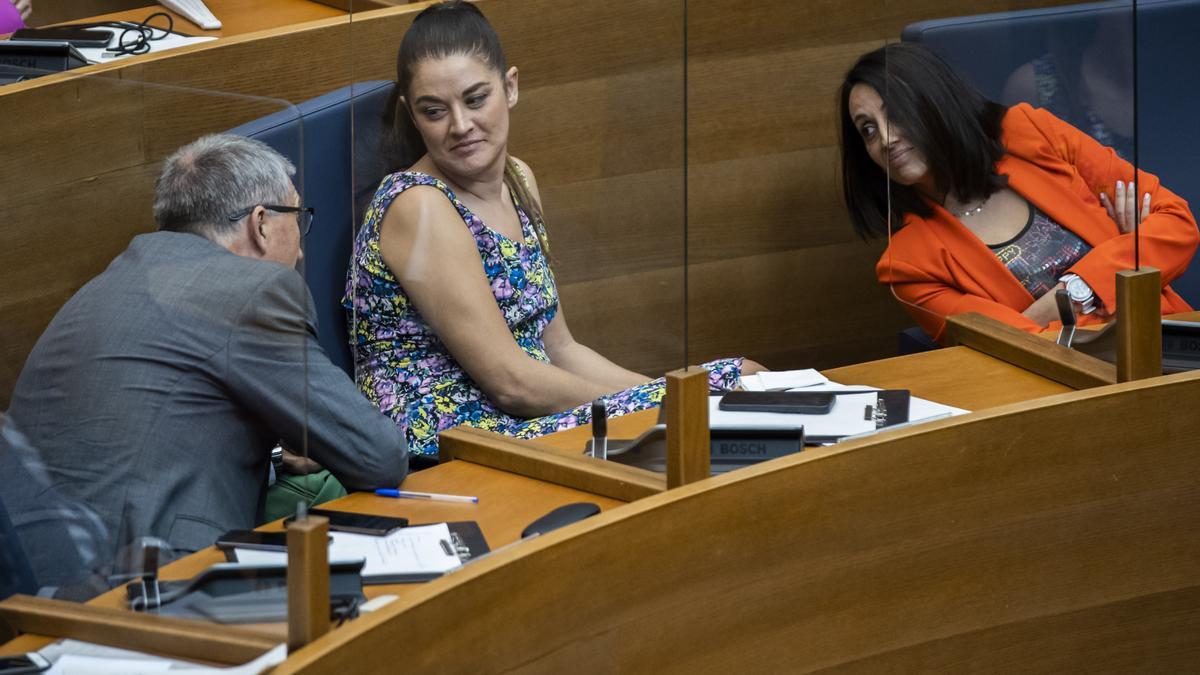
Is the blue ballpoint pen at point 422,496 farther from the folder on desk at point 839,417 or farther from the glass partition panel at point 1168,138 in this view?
the glass partition panel at point 1168,138

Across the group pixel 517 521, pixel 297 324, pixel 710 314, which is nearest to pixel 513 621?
pixel 517 521

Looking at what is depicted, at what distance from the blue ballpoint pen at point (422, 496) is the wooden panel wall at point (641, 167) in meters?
0.27

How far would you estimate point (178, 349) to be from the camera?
69.3 inches

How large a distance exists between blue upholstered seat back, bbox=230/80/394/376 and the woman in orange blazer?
67 cm

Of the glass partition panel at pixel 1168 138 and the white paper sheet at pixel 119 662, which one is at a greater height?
the glass partition panel at pixel 1168 138

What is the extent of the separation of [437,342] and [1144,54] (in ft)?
→ 3.96

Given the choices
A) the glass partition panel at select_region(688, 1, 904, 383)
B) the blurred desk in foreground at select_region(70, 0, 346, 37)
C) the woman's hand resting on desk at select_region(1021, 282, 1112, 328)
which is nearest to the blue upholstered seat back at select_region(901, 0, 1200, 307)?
the glass partition panel at select_region(688, 1, 904, 383)

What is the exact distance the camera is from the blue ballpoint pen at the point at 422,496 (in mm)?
2080

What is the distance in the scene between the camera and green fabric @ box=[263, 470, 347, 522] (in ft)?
6.95

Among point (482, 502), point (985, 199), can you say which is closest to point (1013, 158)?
point (985, 199)

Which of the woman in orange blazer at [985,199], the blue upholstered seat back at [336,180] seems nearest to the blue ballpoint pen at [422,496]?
the blue upholstered seat back at [336,180]

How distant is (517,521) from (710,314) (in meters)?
0.39

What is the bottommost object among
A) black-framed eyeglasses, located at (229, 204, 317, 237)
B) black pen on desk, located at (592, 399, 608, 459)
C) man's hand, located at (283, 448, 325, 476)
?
man's hand, located at (283, 448, 325, 476)

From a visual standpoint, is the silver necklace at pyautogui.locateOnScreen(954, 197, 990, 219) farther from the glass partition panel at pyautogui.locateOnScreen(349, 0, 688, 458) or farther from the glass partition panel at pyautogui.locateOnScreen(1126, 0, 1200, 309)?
the glass partition panel at pyautogui.locateOnScreen(349, 0, 688, 458)
